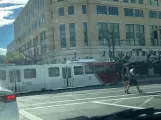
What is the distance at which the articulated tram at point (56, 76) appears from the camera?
19.3 m

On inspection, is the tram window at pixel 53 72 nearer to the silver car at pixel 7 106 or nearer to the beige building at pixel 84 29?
the silver car at pixel 7 106

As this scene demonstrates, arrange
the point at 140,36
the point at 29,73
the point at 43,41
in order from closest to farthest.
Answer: the point at 29,73
the point at 140,36
the point at 43,41

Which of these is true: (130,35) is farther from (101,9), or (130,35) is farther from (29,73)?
(29,73)

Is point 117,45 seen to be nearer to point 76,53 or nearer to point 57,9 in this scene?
point 76,53

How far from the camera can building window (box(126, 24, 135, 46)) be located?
49812 millimetres

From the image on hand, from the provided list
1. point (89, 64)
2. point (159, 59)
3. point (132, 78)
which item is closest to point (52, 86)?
point (89, 64)

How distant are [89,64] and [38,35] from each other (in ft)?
97.7

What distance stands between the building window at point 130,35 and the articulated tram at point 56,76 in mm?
26210

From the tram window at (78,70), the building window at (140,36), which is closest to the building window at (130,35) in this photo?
the building window at (140,36)

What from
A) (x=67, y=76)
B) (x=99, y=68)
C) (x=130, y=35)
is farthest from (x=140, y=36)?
(x=67, y=76)

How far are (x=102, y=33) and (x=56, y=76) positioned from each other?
92.7 ft

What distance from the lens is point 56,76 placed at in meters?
21.3

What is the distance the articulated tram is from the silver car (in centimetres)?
1453

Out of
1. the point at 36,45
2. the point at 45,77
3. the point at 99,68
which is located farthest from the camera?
the point at 36,45
